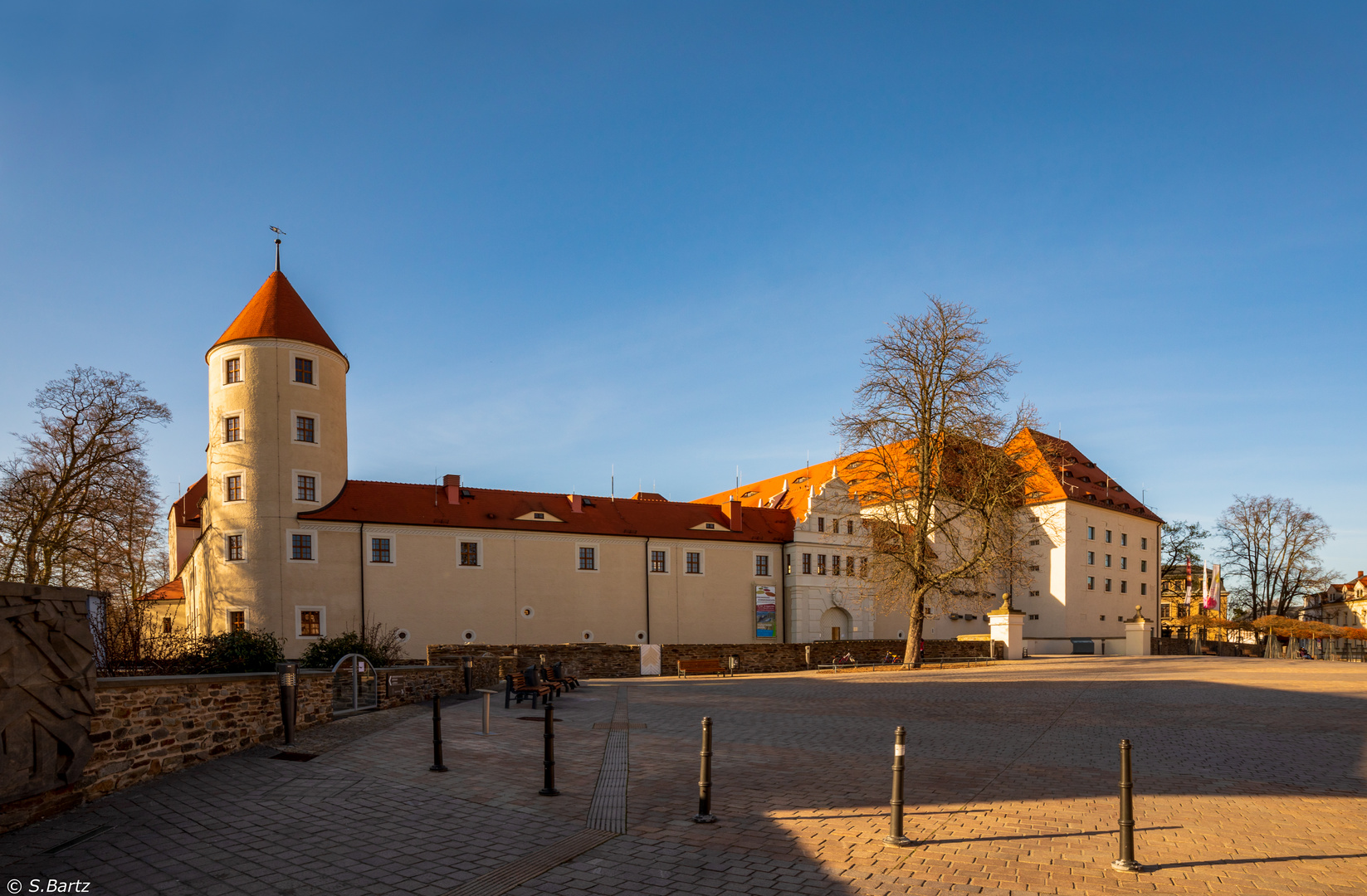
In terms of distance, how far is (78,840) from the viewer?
7059 millimetres

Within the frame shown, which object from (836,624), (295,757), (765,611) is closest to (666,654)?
(765,611)

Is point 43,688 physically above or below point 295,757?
above

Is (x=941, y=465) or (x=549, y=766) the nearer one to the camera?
(x=549, y=766)

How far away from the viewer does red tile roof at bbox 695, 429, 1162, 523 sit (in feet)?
173

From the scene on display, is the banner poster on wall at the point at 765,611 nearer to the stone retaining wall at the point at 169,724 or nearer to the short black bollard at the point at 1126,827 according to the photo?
the stone retaining wall at the point at 169,724

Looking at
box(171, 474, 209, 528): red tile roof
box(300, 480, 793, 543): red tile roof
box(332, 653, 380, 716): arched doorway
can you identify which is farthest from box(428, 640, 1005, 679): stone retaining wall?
box(171, 474, 209, 528): red tile roof

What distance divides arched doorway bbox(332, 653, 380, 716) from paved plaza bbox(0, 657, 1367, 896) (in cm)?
159

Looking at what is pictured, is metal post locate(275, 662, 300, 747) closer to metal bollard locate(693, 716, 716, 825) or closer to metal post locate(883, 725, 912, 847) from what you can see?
Result: metal bollard locate(693, 716, 716, 825)

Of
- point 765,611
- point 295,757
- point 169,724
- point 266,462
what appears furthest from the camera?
point 765,611

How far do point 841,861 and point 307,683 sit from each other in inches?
407

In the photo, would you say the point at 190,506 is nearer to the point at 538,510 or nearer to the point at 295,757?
the point at 538,510

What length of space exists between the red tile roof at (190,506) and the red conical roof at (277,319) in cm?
1957

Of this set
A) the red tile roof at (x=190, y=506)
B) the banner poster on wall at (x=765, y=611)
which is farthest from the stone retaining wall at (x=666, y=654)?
the red tile roof at (x=190, y=506)

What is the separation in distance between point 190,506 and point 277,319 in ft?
79.4
